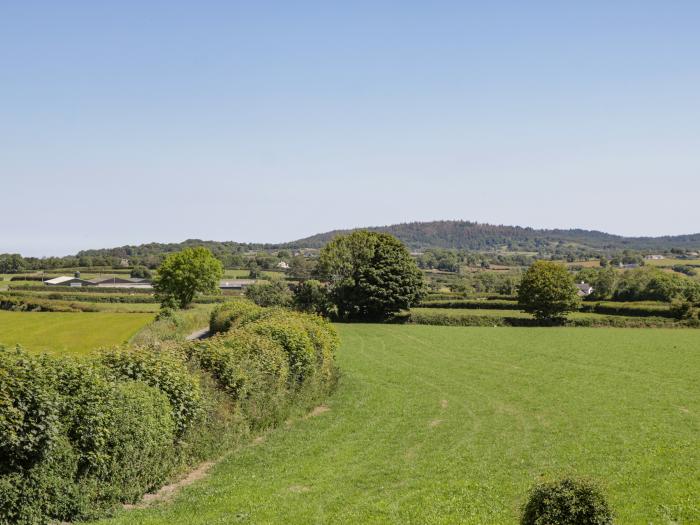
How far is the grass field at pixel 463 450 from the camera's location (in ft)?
46.4

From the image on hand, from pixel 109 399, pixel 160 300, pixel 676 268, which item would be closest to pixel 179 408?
pixel 109 399

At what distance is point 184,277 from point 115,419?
88735 millimetres

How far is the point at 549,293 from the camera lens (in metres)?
80.6

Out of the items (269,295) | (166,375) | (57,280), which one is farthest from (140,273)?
(166,375)

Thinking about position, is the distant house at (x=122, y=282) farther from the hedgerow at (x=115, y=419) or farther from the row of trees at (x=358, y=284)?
the hedgerow at (x=115, y=419)

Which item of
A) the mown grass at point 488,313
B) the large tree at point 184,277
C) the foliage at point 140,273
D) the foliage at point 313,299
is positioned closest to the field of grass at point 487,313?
the mown grass at point 488,313

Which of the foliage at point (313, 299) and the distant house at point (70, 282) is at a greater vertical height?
the distant house at point (70, 282)

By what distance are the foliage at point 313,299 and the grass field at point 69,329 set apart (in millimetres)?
21068

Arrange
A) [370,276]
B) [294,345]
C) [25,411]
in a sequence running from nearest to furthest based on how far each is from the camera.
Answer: [25,411] → [294,345] → [370,276]

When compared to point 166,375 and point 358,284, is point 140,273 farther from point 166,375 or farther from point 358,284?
point 166,375

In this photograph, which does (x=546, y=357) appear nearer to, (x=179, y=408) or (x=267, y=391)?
(x=267, y=391)

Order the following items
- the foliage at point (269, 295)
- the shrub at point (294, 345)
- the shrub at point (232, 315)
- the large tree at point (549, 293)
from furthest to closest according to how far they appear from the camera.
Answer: the foliage at point (269, 295), the large tree at point (549, 293), the shrub at point (232, 315), the shrub at point (294, 345)

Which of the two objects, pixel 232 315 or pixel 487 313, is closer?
pixel 232 315

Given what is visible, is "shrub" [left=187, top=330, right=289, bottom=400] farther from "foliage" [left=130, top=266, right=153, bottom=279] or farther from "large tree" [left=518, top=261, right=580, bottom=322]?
"foliage" [left=130, top=266, right=153, bottom=279]
